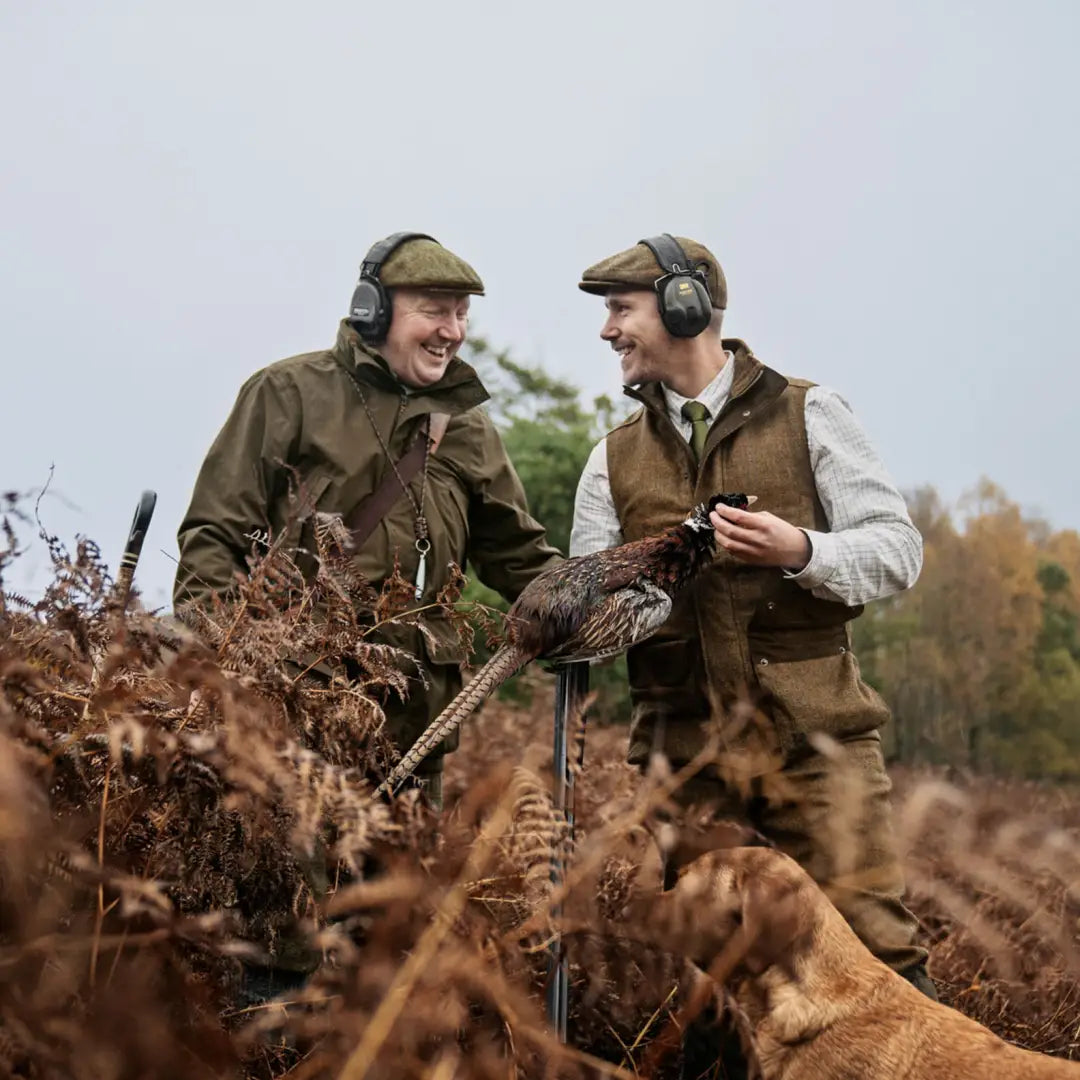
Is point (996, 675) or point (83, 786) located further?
point (996, 675)

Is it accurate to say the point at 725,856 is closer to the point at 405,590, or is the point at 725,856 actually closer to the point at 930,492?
the point at 405,590

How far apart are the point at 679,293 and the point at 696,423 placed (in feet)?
1.53

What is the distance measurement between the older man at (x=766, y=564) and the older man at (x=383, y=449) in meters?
0.59

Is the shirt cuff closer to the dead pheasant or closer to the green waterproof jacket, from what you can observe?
the dead pheasant

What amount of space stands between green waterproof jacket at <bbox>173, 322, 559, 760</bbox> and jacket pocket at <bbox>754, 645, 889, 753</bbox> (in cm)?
108

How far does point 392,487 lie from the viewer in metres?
4.84

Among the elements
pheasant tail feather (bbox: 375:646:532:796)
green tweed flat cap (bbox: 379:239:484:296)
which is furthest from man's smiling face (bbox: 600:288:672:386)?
pheasant tail feather (bbox: 375:646:532:796)

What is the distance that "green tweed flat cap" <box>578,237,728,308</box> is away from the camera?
4.59m

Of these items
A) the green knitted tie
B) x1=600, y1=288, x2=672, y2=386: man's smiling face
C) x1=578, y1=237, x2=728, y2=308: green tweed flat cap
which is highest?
x1=578, y1=237, x2=728, y2=308: green tweed flat cap

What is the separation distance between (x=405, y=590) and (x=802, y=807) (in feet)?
5.32

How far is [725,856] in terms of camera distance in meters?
3.51

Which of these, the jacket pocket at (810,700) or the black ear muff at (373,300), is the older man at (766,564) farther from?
the black ear muff at (373,300)

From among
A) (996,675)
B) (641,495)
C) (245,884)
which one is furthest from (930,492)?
A: (245,884)

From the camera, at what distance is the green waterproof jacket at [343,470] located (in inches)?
184
